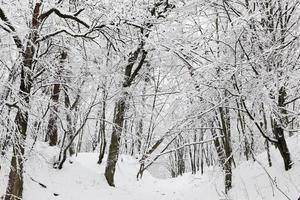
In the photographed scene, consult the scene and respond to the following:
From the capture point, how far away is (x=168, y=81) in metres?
11.7

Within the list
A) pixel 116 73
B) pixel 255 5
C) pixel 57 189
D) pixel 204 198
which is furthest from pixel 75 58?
pixel 255 5

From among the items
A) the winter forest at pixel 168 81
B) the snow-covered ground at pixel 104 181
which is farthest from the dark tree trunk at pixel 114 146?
the snow-covered ground at pixel 104 181

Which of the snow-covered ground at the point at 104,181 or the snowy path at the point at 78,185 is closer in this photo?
the snow-covered ground at the point at 104,181

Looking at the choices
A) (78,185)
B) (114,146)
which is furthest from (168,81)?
(78,185)

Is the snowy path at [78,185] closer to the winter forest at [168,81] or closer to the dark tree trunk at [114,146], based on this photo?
the winter forest at [168,81]

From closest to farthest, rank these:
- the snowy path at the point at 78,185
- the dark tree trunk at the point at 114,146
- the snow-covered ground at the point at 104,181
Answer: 1. the snow-covered ground at the point at 104,181
2. the snowy path at the point at 78,185
3. the dark tree trunk at the point at 114,146

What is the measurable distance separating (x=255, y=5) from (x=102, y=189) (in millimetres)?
9349

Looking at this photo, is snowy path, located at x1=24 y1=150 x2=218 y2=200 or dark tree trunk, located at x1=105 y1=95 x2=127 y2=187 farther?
dark tree trunk, located at x1=105 y1=95 x2=127 y2=187

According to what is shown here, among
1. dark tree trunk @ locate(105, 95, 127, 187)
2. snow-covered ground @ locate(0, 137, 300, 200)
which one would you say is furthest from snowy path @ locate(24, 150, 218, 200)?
dark tree trunk @ locate(105, 95, 127, 187)

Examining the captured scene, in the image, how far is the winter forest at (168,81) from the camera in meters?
6.58

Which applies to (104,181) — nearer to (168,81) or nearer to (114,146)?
(114,146)

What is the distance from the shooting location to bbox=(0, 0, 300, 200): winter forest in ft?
21.6

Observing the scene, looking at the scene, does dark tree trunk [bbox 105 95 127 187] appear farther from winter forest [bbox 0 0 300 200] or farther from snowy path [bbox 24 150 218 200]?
snowy path [bbox 24 150 218 200]

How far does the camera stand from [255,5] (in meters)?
7.50
